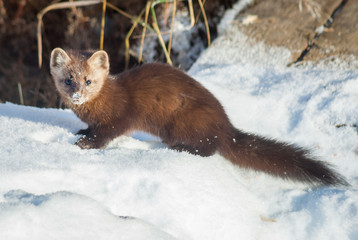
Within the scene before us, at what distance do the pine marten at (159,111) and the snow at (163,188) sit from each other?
99mm

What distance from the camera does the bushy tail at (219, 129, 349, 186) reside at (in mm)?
2021

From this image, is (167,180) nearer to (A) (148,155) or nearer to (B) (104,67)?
(A) (148,155)

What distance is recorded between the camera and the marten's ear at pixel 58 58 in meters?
2.23

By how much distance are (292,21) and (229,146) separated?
177 centimetres

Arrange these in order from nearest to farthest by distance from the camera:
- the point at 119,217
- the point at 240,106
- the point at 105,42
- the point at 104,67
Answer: the point at 119,217
the point at 104,67
the point at 240,106
the point at 105,42

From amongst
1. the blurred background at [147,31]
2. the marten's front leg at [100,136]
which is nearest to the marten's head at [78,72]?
the marten's front leg at [100,136]

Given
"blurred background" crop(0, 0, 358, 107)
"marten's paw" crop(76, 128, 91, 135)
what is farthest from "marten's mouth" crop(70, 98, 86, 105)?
"blurred background" crop(0, 0, 358, 107)

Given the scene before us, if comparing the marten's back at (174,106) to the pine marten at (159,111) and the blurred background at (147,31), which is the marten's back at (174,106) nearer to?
the pine marten at (159,111)

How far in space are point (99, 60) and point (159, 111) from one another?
0.48m

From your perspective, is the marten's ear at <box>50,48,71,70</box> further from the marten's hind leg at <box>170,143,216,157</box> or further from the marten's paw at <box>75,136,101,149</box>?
the marten's hind leg at <box>170,143,216,157</box>

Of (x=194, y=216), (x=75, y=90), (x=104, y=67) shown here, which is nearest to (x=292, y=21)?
(x=104, y=67)

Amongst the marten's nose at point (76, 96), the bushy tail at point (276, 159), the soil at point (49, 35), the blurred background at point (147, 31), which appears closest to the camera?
the bushy tail at point (276, 159)

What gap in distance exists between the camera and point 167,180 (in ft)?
5.61

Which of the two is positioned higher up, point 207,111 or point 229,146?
point 207,111
